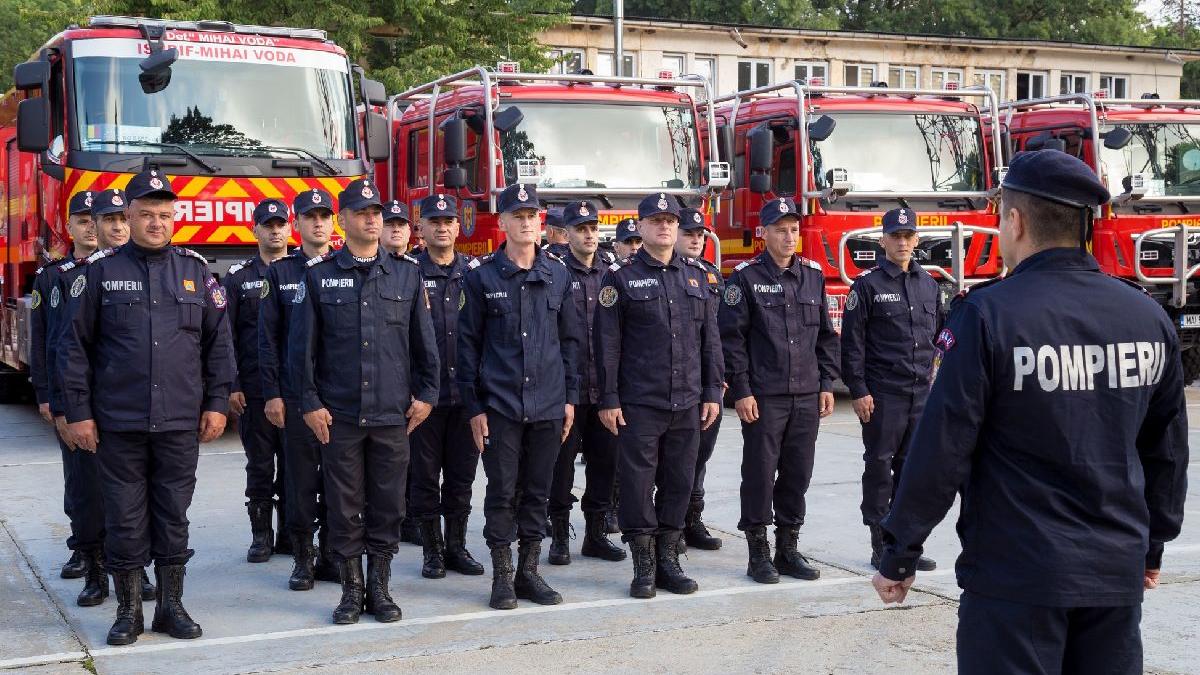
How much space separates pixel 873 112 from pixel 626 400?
8344mm

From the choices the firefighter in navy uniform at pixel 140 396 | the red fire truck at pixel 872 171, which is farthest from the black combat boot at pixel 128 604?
the red fire truck at pixel 872 171

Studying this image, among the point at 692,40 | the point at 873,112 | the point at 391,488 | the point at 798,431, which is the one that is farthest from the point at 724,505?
the point at 692,40

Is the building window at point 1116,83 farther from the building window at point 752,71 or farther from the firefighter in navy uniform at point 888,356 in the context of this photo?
the firefighter in navy uniform at point 888,356

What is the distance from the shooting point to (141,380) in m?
6.12

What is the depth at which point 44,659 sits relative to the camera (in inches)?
225

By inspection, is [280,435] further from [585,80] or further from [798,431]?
[585,80]

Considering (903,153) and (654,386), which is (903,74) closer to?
(903,153)

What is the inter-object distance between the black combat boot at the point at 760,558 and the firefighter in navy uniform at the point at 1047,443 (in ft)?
12.3

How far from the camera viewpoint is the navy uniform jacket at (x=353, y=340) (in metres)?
6.39

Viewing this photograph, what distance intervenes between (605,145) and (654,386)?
6.58m

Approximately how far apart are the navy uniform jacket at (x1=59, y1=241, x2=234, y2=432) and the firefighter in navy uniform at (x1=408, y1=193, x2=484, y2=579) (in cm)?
144

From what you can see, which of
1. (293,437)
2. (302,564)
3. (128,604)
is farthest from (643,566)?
(128,604)

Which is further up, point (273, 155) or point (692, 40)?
point (692, 40)

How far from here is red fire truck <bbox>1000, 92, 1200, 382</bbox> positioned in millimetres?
15320
